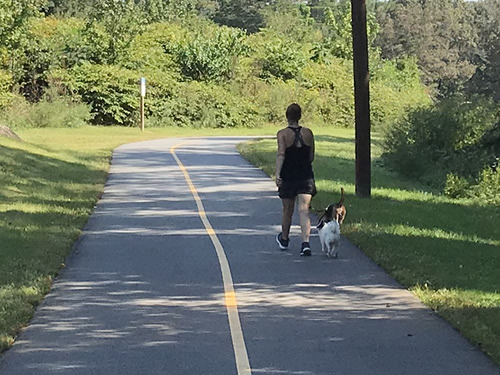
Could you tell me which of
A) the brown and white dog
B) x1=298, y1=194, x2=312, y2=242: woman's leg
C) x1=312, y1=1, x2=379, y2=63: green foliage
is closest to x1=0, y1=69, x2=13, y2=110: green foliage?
x1=312, y1=1, x2=379, y2=63: green foliage

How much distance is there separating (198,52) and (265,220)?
43.1 metres

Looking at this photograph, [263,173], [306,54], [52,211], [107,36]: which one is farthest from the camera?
[306,54]

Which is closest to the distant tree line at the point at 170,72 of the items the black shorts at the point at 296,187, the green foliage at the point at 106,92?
the green foliage at the point at 106,92

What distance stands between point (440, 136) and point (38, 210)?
45.6 ft

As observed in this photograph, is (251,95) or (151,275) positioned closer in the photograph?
(151,275)

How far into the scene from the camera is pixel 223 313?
848cm

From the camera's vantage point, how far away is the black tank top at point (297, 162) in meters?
11.4

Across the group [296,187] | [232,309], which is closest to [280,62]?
[296,187]

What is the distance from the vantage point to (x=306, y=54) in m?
64.9

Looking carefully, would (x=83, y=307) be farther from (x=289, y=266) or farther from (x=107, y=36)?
(x=107, y=36)

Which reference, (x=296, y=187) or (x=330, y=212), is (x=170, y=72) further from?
(x=296, y=187)

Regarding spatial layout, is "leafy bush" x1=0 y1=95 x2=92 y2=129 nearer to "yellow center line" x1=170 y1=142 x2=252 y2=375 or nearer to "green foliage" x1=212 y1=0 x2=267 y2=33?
"yellow center line" x1=170 y1=142 x2=252 y2=375

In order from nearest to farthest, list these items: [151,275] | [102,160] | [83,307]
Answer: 1. [83,307]
2. [151,275]
3. [102,160]

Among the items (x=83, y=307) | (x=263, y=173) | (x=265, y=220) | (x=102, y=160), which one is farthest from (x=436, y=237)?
(x=102, y=160)
